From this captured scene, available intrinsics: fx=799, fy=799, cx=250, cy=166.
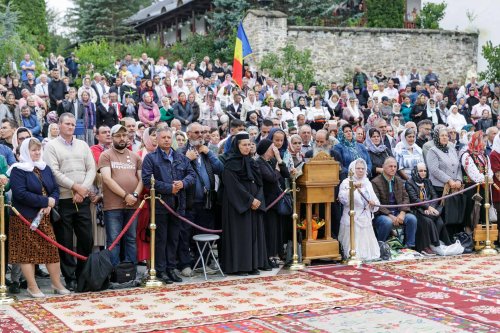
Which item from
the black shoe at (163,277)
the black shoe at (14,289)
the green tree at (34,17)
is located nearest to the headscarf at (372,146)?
the black shoe at (163,277)

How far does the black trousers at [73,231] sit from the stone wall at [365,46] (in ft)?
67.8

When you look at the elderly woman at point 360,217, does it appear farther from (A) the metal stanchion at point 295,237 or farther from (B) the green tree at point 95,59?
(B) the green tree at point 95,59

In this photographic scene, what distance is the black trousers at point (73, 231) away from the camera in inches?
342

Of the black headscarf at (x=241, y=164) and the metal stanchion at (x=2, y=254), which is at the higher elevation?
the black headscarf at (x=241, y=164)

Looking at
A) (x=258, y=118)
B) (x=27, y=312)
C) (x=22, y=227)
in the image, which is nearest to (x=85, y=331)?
(x=27, y=312)

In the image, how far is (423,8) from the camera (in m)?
34.1

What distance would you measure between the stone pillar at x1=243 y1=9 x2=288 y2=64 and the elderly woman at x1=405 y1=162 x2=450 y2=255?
59.1 ft

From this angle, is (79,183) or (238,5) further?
(238,5)

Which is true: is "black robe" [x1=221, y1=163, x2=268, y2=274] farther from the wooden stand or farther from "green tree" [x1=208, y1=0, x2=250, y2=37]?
"green tree" [x1=208, y1=0, x2=250, y2=37]

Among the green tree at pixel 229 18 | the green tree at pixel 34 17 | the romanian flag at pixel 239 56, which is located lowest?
the romanian flag at pixel 239 56

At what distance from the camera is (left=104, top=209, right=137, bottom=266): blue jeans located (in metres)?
8.94

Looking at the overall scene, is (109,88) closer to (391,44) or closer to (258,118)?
(258,118)

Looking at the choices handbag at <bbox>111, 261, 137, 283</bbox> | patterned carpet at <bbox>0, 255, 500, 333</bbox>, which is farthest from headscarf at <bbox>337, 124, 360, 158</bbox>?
handbag at <bbox>111, 261, 137, 283</bbox>

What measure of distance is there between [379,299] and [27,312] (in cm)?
346
